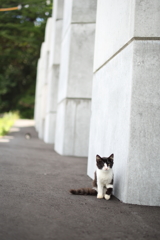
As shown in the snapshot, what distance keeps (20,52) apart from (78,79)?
31.0m

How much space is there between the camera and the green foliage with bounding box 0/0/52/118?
35406 millimetres

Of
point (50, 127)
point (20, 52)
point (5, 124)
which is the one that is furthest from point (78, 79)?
point (20, 52)

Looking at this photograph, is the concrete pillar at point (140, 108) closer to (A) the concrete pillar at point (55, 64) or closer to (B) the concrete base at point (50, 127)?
(A) the concrete pillar at point (55, 64)

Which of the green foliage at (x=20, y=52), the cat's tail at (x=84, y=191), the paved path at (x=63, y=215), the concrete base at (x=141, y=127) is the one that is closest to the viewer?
the paved path at (x=63, y=215)

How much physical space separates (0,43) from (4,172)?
36277 mm

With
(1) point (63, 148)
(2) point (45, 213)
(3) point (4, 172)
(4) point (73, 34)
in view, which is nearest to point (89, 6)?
(4) point (73, 34)

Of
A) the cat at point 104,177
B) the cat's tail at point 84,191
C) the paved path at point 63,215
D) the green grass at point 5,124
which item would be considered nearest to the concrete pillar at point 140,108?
the cat at point 104,177

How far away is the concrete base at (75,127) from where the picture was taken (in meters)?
9.57

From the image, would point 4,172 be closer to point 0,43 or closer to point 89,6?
point 89,6

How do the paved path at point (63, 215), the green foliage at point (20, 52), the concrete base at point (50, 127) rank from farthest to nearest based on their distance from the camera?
the green foliage at point (20, 52) < the concrete base at point (50, 127) < the paved path at point (63, 215)

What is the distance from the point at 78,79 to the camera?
9617 mm

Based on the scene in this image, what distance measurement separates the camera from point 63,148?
9.66m

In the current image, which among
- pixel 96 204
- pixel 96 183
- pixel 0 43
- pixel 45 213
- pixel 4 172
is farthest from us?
pixel 0 43

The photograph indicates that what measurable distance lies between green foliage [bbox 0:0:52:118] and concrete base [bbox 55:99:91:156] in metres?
26.0
